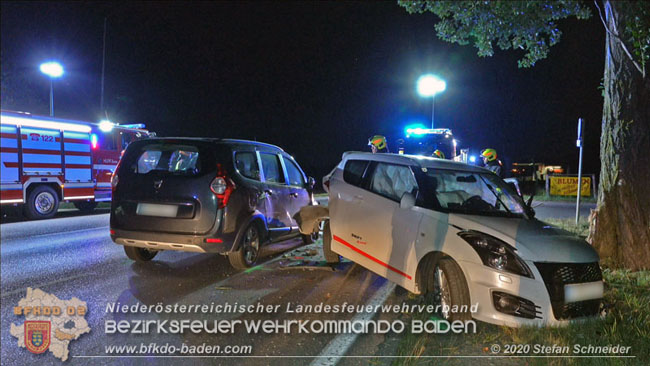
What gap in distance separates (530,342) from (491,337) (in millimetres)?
322

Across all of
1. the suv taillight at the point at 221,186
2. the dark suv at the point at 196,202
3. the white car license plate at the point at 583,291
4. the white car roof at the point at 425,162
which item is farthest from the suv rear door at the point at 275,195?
the white car license plate at the point at 583,291

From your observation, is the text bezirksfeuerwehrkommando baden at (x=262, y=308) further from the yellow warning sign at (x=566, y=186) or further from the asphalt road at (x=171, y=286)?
the yellow warning sign at (x=566, y=186)

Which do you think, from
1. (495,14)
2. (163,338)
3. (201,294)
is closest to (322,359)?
(163,338)

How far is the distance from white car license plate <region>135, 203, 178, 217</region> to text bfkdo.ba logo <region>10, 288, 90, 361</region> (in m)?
1.25

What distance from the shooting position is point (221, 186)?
5.29 m

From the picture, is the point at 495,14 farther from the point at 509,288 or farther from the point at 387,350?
the point at 387,350

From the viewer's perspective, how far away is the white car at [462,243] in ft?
11.9

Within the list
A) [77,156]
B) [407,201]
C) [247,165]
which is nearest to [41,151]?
[77,156]

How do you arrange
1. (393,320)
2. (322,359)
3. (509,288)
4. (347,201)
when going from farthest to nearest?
(347,201) → (393,320) → (509,288) → (322,359)

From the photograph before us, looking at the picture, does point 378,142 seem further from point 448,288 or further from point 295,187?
point 448,288

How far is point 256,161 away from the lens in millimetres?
6270

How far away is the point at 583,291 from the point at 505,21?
21.8 feet

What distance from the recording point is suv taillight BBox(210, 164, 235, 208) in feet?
17.3

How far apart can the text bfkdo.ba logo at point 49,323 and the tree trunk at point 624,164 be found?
262 inches
